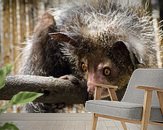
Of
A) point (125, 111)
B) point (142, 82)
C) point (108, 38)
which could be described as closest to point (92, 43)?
point (108, 38)

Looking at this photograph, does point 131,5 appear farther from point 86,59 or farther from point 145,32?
point 86,59

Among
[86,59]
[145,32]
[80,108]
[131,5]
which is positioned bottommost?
[80,108]

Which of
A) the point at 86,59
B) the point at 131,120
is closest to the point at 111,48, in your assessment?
the point at 86,59

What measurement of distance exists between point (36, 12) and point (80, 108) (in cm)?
96

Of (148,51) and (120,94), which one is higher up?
(148,51)

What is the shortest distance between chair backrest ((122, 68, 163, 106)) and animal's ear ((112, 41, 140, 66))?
33cm

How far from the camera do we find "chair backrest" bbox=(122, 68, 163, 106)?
8.50ft

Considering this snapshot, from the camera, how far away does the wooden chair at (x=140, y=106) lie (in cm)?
210

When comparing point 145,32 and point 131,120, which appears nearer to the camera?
point 131,120

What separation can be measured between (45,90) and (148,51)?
968mm

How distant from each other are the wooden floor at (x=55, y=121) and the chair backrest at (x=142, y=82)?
53 centimetres

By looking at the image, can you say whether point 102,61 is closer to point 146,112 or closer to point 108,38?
point 108,38

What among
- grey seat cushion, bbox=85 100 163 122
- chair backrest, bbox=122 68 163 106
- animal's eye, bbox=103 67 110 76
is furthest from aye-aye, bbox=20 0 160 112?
grey seat cushion, bbox=85 100 163 122

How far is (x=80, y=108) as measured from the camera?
3.29m
